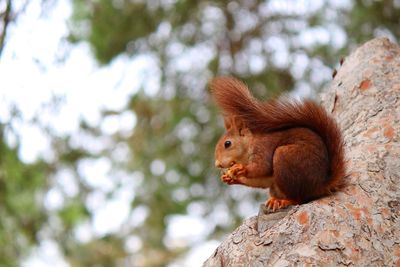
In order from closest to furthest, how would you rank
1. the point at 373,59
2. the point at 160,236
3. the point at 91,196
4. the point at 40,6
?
the point at 373,59 → the point at 40,6 → the point at 91,196 → the point at 160,236

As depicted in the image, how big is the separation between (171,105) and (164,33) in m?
0.43

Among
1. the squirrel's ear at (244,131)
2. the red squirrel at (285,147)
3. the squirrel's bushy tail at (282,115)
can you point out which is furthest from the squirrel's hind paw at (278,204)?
the squirrel's ear at (244,131)

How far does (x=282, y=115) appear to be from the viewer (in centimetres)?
188

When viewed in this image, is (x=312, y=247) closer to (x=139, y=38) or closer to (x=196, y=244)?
(x=139, y=38)

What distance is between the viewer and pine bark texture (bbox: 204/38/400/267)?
1.54 meters

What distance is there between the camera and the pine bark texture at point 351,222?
1.54 meters

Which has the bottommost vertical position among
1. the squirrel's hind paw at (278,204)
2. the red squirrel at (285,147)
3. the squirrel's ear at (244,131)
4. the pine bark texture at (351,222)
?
the pine bark texture at (351,222)

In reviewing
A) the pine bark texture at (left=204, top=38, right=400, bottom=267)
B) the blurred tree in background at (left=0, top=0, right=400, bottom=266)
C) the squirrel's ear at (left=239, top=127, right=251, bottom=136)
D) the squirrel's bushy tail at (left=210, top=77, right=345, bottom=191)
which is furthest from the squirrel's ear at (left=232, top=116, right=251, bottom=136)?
the blurred tree in background at (left=0, top=0, right=400, bottom=266)

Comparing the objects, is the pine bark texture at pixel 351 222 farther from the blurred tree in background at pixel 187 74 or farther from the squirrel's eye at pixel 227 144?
the blurred tree in background at pixel 187 74

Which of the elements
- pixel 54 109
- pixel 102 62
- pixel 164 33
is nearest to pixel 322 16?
pixel 164 33

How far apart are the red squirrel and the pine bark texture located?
6 cm

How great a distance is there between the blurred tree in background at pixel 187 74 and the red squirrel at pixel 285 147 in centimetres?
184

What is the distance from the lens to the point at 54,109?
11.9ft

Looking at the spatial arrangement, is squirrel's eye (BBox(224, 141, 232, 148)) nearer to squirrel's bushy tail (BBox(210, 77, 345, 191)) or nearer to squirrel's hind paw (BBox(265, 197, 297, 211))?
squirrel's bushy tail (BBox(210, 77, 345, 191))
